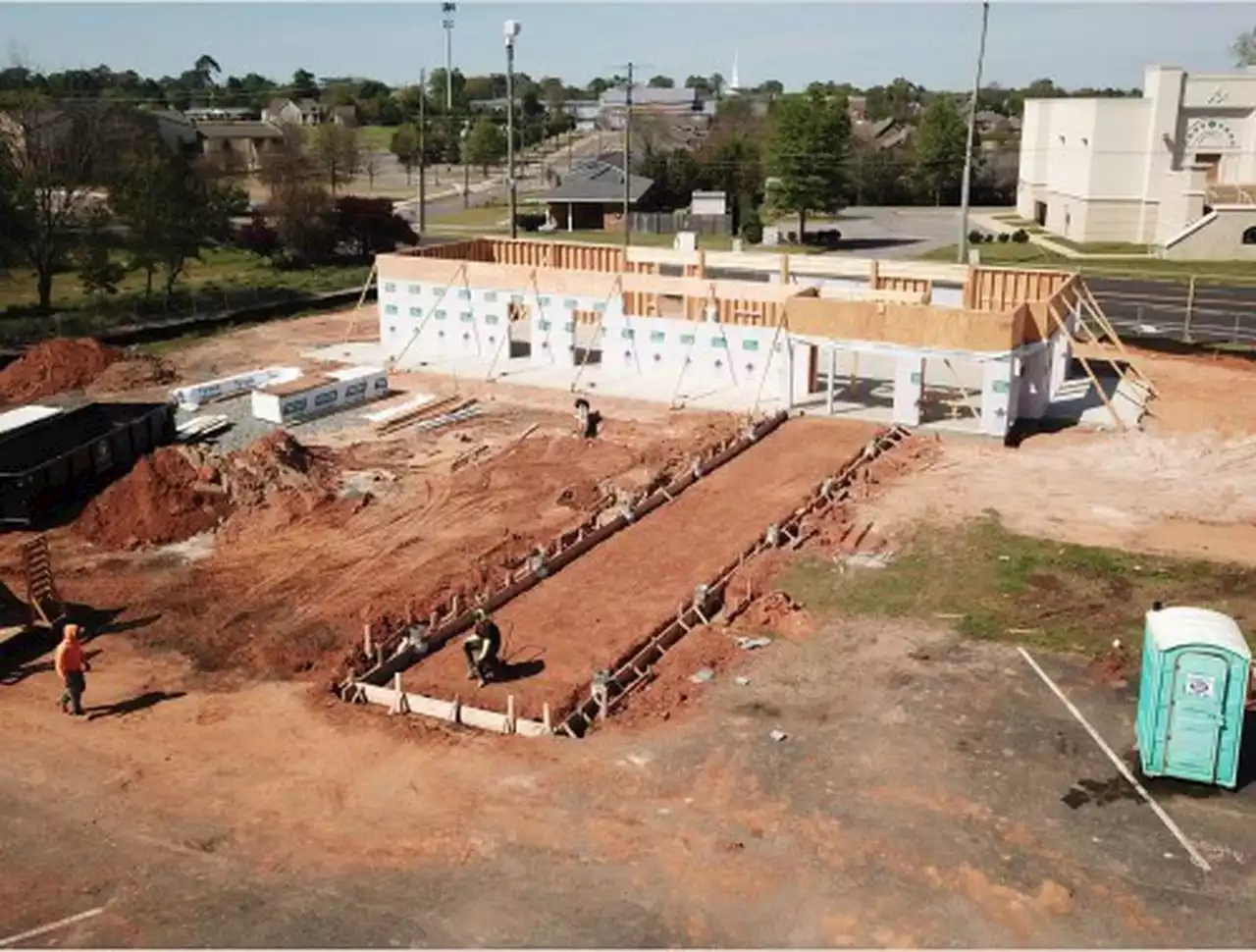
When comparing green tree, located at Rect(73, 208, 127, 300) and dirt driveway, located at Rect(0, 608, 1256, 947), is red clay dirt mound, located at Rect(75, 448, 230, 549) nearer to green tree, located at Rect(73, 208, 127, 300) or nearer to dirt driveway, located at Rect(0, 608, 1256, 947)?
dirt driveway, located at Rect(0, 608, 1256, 947)

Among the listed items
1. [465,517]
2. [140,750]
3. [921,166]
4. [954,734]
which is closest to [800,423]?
[465,517]

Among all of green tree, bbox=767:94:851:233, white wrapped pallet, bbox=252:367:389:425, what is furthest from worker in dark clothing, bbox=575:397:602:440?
green tree, bbox=767:94:851:233

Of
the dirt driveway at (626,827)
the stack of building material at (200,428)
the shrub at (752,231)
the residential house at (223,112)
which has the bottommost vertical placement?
the dirt driveway at (626,827)

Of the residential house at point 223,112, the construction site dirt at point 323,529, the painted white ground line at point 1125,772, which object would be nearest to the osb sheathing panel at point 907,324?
the construction site dirt at point 323,529

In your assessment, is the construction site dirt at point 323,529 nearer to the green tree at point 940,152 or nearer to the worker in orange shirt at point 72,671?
the worker in orange shirt at point 72,671

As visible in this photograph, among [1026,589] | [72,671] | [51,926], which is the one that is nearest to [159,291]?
[72,671]

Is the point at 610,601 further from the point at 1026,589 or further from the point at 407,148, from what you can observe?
the point at 407,148
